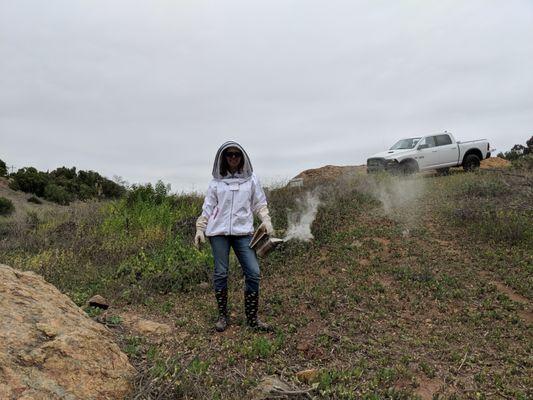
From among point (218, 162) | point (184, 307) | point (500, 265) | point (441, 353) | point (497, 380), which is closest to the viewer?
point (497, 380)

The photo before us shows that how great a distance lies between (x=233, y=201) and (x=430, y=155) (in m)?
11.5

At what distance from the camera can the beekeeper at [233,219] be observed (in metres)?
4.35

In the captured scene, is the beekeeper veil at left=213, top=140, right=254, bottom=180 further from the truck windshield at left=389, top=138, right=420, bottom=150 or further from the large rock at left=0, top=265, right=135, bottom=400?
the truck windshield at left=389, top=138, right=420, bottom=150

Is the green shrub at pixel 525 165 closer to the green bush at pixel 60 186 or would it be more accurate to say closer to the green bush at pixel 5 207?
the green bush at pixel 60 186

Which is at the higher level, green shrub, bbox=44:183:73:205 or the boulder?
green shrub, bbox=44:183:73:205

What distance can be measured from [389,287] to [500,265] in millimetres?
1742

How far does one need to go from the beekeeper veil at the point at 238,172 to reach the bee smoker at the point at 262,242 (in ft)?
1.93

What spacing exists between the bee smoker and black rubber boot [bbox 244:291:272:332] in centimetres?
43

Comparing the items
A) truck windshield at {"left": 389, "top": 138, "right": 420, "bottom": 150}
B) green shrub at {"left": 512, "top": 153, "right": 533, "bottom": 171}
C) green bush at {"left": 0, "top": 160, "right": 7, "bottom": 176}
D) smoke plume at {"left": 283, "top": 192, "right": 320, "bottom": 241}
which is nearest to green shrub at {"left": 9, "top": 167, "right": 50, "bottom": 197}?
green bush at {"left": 0, "top": 160, "right": 7, "bottom": 176}

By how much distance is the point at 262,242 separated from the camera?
444 cm

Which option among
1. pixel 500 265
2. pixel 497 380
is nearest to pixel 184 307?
pixel 497 380

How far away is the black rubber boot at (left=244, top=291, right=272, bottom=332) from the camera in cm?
447

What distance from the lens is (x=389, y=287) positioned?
19.0ft

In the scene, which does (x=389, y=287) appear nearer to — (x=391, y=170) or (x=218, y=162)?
(x=218, y=162)
